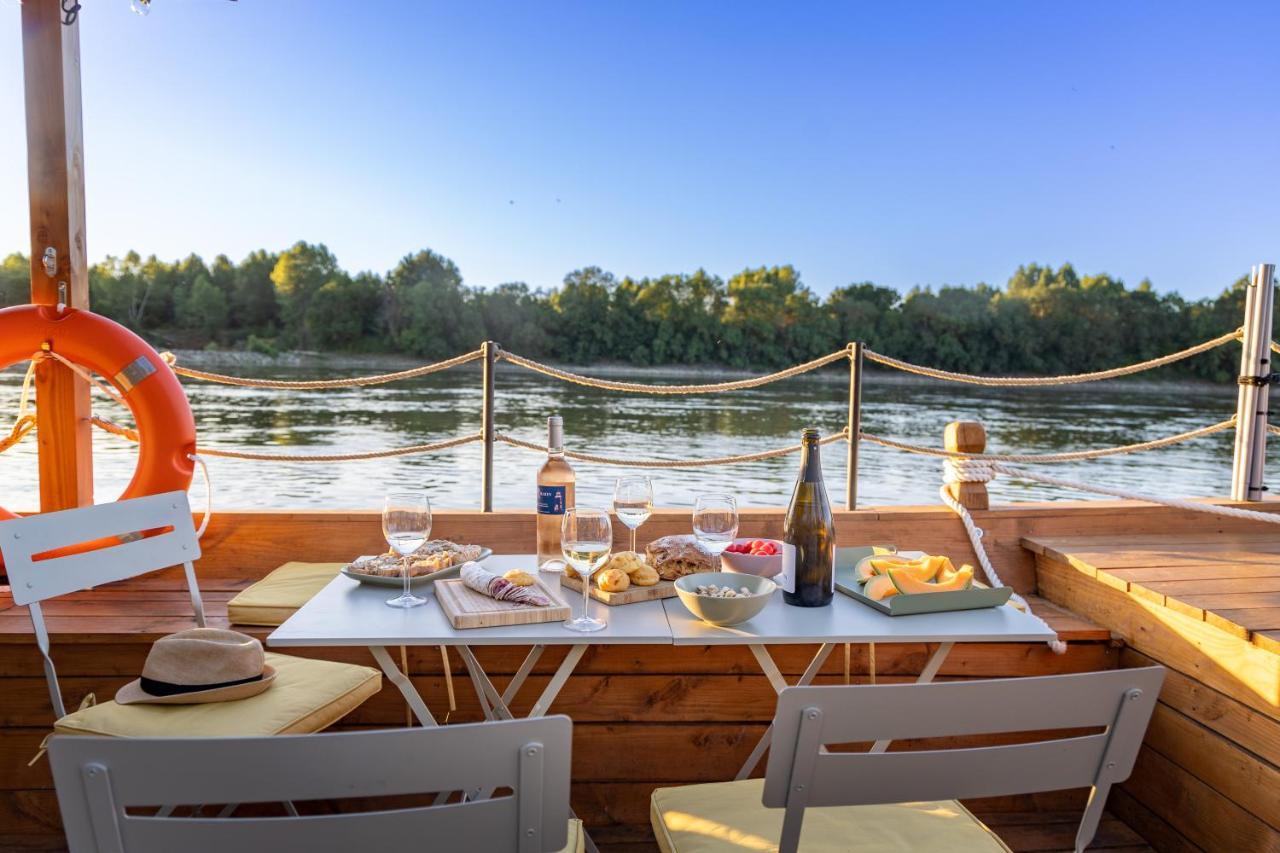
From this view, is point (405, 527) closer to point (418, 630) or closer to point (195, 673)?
point (418, 630)

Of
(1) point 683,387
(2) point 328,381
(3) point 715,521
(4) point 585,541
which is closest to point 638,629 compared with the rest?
(4) point 585,541

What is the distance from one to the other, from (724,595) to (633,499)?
0.25 m

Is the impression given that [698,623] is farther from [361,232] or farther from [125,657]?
[361,232]

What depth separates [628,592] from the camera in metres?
1.40

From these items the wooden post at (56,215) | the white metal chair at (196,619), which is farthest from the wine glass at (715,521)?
the wooden post at (56,215)

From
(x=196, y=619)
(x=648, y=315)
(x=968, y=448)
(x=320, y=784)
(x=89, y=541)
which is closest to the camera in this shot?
(x=320, y=784)

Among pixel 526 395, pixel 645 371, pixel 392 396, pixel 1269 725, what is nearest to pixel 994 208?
pixel 645 371

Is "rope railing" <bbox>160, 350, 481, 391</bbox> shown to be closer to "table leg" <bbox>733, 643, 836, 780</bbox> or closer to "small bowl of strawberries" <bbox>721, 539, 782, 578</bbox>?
"small bowl of strawberries" <bbox>721, 539, 782, 578</bbox>

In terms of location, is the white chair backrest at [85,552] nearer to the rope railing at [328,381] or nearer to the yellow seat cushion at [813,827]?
the rope railing at [328,381]

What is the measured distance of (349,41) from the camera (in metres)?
27.4

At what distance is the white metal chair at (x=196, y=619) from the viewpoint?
131cm

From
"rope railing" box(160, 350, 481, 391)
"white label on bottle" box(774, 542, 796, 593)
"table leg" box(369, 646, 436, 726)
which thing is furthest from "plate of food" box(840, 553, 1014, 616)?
"rope railing" box(160, 350, 481, 391)

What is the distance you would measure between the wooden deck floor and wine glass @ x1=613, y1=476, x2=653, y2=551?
117 centimetres

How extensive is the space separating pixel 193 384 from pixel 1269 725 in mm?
28756
